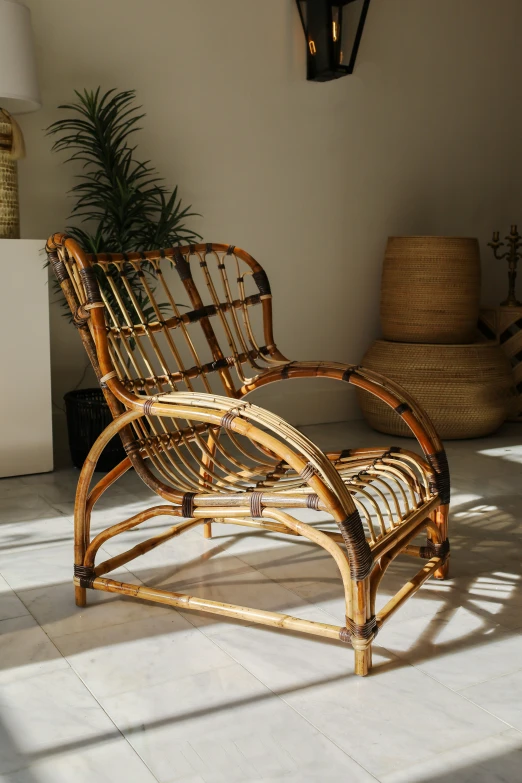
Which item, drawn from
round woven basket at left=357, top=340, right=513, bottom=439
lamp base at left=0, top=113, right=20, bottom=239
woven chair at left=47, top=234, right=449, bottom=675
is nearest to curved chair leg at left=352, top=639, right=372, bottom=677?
woven chair at left=47, top=234, right=449, bottom=675

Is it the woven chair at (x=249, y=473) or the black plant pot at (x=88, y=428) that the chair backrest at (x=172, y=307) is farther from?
the black plant pot at (x=88, y=428)

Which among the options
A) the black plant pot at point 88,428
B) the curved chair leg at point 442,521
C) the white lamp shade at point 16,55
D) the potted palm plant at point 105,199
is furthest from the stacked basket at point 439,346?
the white lamp shade at point 16,55

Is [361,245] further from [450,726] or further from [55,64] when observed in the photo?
[450,726]

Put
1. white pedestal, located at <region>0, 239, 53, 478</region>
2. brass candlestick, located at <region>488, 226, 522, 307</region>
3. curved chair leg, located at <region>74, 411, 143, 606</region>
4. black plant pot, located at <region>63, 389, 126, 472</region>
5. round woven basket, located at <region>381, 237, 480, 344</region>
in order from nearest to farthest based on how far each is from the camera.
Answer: curved chair leg, located at <region>74, 411, 143, 606</region>, white pedestal, located at <region>0, 239, 53, 478</region>, black plant pot, located at <region>63, 389, 126, 472</region>, round woven basket, located at <region>381, 237, 480, 344</region>, brass candlestick, located at <region>488, 226, 522, 307</region>

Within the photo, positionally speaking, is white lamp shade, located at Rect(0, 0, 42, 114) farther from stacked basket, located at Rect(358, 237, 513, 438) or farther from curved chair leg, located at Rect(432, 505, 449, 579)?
curved chair leg, located at Rect(432, 505, 449, 579)

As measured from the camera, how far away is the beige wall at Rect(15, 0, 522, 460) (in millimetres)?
3416

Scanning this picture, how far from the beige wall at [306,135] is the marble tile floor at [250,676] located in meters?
1.62

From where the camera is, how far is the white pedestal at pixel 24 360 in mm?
2945

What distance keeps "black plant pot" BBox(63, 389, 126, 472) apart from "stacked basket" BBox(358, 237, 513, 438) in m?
1.31

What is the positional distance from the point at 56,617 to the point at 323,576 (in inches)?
26.3

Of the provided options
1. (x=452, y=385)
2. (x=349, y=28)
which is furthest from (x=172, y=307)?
(x=349, y=28)

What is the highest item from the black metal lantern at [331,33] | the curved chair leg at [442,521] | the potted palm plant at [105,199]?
the black metal lantern at [331,33]

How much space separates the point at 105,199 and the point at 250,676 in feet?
6.99

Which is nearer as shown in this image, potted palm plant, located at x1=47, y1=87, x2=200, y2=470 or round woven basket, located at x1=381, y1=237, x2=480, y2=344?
potted palm plant, located at x1=47, y1=87, x2=200, y2=470
